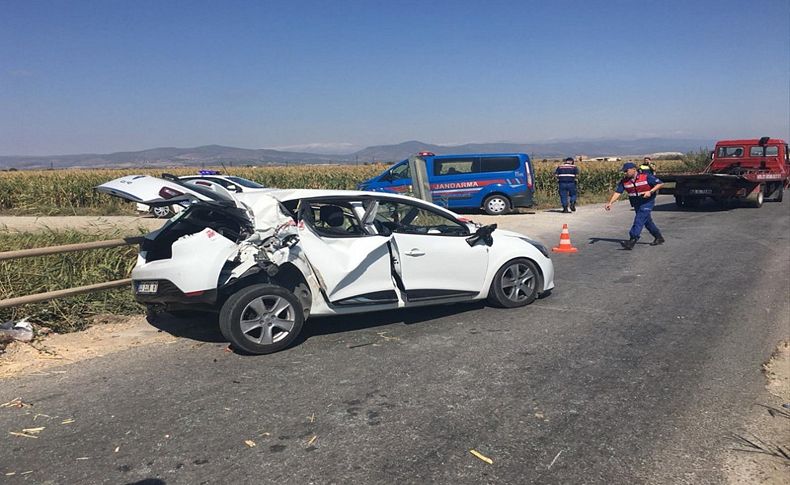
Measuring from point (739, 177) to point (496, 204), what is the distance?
24.2 ft

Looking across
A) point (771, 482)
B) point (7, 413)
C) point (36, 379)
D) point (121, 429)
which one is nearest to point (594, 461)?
point (771, 482)

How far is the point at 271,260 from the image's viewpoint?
17.3ft

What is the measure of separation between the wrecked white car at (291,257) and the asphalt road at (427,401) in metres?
0.35

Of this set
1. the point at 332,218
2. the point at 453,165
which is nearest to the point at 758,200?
the point at 453,165

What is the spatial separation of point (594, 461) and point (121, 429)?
9.73 feet

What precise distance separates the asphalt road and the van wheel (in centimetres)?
1142

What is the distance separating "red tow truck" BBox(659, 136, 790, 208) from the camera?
706 inches

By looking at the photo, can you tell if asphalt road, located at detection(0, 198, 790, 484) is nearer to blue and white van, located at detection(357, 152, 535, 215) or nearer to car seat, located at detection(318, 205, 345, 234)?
car seat, located at detection(318, 205, 345, 234)

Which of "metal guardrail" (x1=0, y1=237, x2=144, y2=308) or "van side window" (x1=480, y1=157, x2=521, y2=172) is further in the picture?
"van side window" (x1=480, y1=157, x2=521, y2=172)

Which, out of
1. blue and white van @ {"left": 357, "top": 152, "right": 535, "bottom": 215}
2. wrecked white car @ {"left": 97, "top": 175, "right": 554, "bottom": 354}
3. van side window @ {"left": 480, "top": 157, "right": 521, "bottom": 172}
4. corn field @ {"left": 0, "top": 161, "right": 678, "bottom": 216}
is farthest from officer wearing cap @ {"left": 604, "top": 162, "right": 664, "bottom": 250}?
corn field @ {"left": 0, "top": 161, "right": 678, "bottom": 216}

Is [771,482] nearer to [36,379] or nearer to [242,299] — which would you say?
[242,299]

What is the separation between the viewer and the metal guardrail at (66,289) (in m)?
5.52

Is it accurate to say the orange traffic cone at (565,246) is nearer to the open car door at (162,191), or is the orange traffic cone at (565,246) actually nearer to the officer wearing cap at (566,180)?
the open car door at (162,191)

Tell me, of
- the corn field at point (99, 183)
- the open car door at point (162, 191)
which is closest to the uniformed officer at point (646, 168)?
the corn field at point (99, 183)
